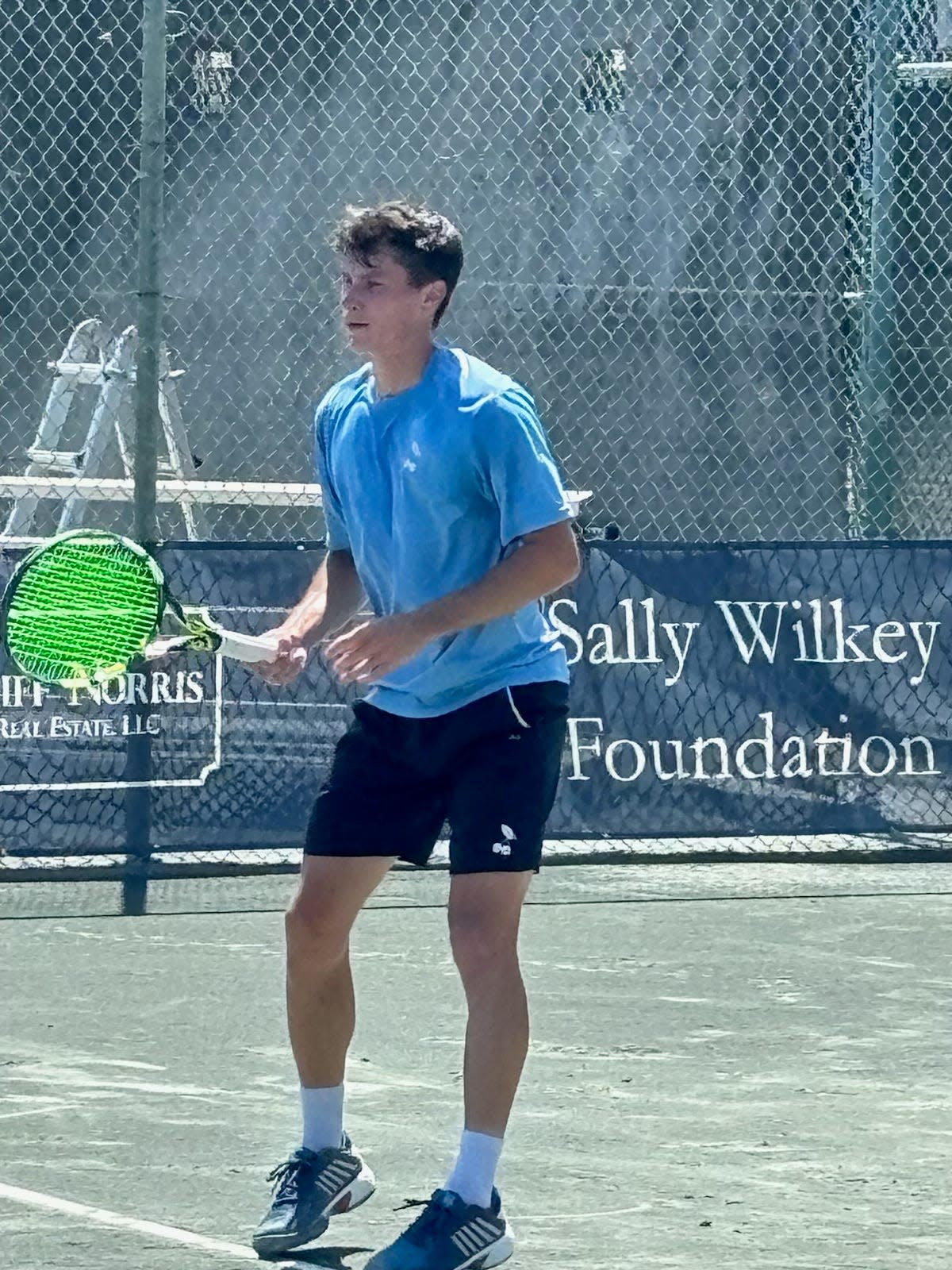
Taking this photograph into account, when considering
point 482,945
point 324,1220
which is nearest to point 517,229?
point 482,945

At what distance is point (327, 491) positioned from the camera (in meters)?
4.37

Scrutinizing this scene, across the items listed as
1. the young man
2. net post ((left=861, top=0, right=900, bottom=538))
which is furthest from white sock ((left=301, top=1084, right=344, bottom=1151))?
net post ((left=861, top=0, right=900, bottom=538))

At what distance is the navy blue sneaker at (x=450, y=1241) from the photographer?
12.6 ft

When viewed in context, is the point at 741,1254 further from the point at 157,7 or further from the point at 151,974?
the point at 157,7

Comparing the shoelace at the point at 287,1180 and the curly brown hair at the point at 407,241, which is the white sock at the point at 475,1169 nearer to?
the shoelace at the point at 287,1180

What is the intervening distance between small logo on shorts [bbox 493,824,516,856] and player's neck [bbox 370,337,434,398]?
2.56ft

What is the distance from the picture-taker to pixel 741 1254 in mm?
3945

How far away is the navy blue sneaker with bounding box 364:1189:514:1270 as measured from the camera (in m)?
3.83

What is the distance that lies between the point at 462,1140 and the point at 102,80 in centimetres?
914

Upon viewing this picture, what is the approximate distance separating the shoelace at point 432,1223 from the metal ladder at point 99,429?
210 inches

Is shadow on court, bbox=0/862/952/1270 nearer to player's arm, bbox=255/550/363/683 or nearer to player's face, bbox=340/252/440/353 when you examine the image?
player's arm, bbox=255/550/363/683

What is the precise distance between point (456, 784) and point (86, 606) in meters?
0.74

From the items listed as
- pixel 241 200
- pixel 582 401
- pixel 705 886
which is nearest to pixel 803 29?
pixel 582 401

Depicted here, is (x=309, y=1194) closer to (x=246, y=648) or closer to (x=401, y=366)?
(x=246, y=648)
